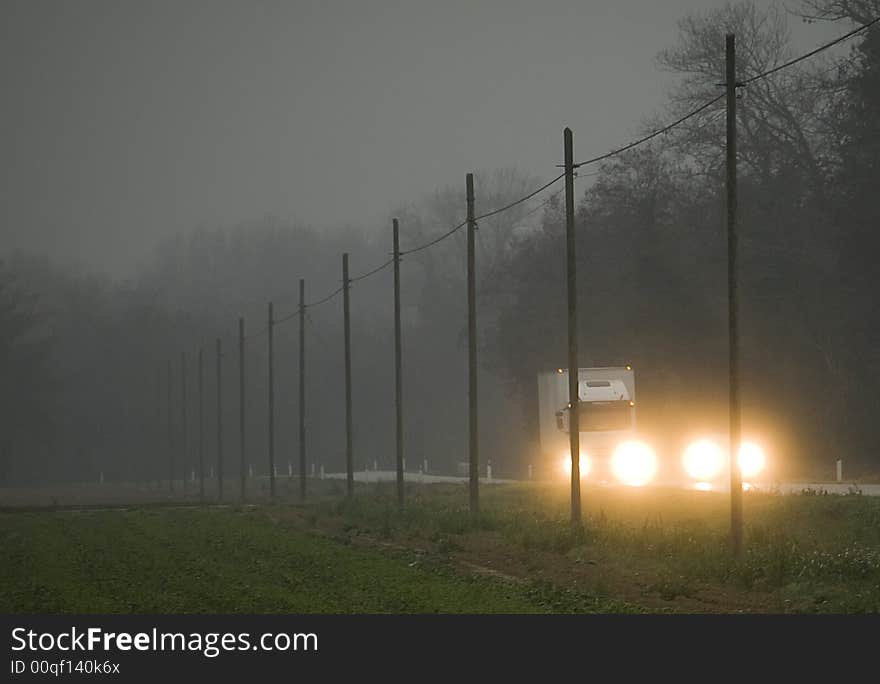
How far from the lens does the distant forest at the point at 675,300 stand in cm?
6412

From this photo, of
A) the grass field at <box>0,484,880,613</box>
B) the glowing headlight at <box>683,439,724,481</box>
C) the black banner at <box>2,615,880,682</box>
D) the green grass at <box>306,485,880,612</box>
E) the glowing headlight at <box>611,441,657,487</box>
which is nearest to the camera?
the black banner at <box>2,615,880,682</box>

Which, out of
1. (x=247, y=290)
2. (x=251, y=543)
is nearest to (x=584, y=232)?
(x=251, y=543)

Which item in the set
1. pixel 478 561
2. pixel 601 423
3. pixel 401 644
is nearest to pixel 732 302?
pixel 478 561

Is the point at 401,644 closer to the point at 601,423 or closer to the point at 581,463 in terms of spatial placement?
the point at 601,423

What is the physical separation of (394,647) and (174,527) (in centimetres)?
2942

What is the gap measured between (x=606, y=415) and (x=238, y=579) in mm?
31127

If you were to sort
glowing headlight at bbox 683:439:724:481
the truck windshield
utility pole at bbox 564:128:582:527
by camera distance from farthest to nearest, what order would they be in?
glowing headlight at bbox 683:439:724:481
the truck windshield
utility pole at bbox 564:128:582:527

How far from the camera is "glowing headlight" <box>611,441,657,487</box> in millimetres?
58344

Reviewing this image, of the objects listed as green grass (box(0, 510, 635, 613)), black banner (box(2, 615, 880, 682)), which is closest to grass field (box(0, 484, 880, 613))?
green grass (box(0, 510, 635, 613))

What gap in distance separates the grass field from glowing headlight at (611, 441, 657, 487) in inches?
351

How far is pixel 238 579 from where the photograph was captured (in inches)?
1088

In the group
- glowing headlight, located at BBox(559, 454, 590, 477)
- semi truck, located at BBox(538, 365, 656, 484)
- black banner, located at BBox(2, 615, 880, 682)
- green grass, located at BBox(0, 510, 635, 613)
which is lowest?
green grass, located at BBox(0, 510, 635, 613)

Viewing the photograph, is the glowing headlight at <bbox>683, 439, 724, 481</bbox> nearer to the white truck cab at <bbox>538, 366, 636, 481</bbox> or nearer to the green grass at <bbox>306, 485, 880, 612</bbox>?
the white truck cab at <bbox>538, 366, 636, 481</bbox>

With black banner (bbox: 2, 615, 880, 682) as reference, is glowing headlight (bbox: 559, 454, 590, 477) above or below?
above
